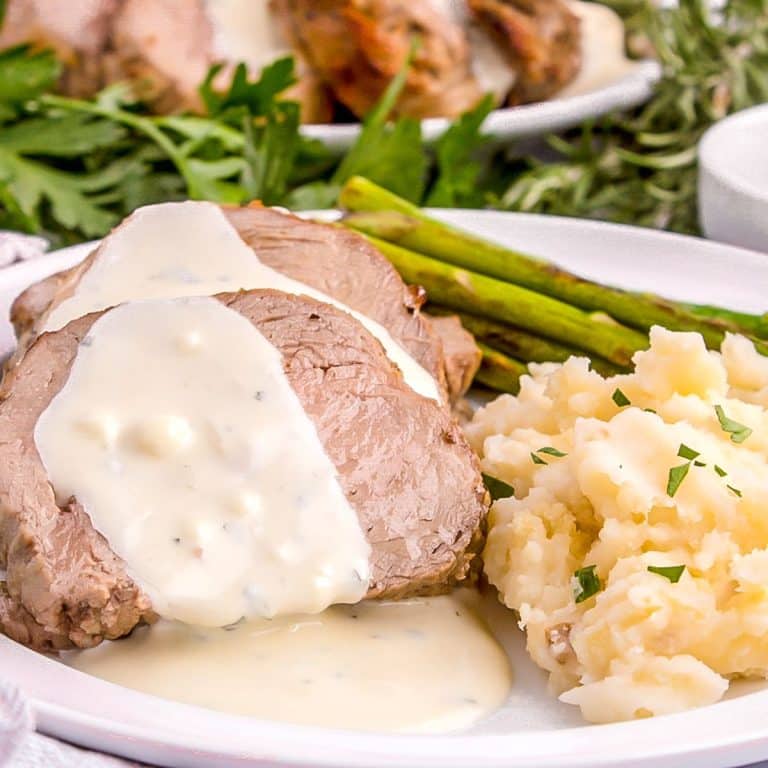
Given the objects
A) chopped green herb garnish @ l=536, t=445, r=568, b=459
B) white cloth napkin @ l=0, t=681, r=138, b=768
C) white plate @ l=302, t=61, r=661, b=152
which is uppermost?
white cloth napkin @ l=0, t=681, r=138, b=768

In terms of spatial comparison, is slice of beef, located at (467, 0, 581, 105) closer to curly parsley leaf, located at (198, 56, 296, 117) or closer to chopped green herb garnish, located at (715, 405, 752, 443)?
curly parsley leaf, located at (198, 56, 296, 117)

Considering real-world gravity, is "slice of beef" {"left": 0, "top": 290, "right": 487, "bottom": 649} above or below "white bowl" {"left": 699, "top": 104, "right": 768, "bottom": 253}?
above

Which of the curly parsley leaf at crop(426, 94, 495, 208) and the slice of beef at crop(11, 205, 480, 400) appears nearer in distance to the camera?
the slice of beef at crop(11, 205, 480, 400)

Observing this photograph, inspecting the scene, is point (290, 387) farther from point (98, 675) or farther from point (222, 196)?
point (222, 196)

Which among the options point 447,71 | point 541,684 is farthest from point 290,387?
point 447,71

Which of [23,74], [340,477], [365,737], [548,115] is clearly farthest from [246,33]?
[365,737]

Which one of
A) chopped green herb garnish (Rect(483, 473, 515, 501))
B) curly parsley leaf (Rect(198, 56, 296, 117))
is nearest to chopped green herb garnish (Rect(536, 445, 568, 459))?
chopped green herb garnish (Rect(483, 473, 515, 501))

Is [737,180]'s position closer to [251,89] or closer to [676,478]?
[251,89]
